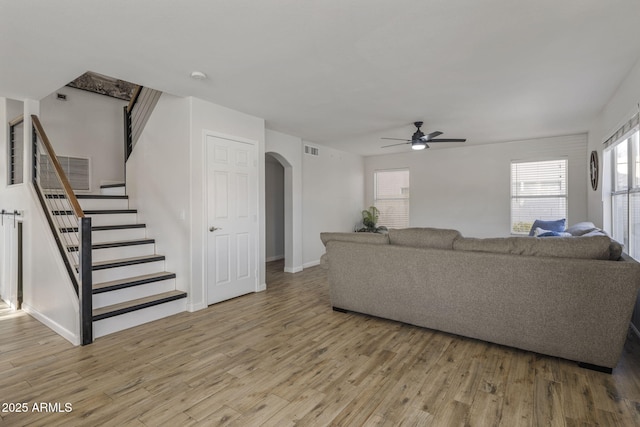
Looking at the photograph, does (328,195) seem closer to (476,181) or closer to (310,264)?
(310,264)

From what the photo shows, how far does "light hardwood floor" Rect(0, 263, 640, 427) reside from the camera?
1.92 metres

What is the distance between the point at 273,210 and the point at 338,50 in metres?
5.19

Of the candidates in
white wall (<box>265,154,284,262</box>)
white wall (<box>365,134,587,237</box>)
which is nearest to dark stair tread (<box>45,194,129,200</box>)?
white wall (<box>265,154,284,262</box>)

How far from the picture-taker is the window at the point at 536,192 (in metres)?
6.17

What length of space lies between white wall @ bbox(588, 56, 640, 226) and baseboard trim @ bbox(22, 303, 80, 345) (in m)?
5.45

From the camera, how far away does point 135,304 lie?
341 cm

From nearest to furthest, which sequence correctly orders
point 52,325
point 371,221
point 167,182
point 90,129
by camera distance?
point 52,325 → point 167,182 → point 90,129 → point 371,221

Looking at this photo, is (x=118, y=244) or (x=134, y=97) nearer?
(x=118, y=244)

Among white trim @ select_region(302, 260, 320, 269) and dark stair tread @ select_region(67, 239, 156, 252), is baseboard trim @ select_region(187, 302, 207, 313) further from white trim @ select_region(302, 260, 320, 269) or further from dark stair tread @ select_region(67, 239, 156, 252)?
white trim @ select_region(302, 260, 320, 269)

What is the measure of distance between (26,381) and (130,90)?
501 cm

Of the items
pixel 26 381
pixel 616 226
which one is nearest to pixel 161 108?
pixel 26 381

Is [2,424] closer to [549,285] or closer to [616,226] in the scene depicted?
[549,285]

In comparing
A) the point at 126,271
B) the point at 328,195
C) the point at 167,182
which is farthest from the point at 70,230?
the point at 328,195

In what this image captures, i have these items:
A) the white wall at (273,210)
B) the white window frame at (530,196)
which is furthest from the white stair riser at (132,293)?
the white window frame at (530,196)
